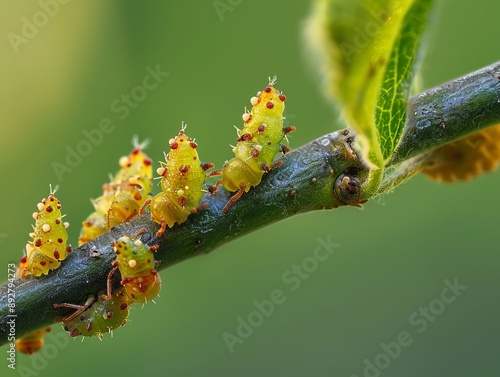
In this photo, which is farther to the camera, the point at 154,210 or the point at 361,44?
the point at 154,210

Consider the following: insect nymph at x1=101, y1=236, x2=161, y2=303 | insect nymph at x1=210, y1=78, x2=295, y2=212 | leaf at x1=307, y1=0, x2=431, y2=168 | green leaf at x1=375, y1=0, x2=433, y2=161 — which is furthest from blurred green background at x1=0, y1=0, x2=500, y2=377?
leaf at x1=307, y1=0, x2=431, y2=168

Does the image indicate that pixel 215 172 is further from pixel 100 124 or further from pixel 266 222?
pixel 100 124

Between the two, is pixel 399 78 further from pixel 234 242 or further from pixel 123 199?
pixel 234 242

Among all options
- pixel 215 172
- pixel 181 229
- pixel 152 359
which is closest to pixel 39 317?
pixel 181 229

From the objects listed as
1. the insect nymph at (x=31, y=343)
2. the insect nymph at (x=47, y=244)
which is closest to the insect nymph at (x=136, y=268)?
the insect nymph at (x=47, y=244)

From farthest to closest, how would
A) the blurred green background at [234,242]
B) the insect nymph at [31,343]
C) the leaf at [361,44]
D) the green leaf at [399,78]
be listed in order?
the blurred green background at [234,242] < the insect nymph at [31,343] < the green leaf at [399,78] < the leaf at [361,44]

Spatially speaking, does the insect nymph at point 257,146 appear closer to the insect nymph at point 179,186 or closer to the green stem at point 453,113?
the insect nymph at point 179,186

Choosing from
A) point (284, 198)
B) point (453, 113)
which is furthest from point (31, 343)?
point (453, 113)
